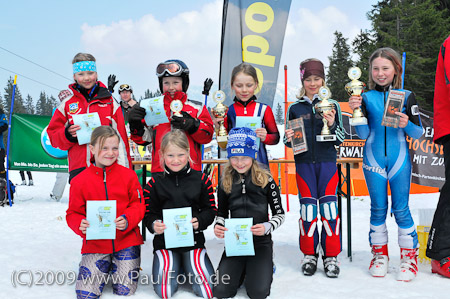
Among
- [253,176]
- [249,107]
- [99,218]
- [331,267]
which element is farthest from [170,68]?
[331,267]

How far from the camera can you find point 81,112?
3.69m

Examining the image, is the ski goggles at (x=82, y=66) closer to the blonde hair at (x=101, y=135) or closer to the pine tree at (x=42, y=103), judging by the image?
the blonde hair at (x=101, y=135)

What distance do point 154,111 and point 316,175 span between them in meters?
1.63

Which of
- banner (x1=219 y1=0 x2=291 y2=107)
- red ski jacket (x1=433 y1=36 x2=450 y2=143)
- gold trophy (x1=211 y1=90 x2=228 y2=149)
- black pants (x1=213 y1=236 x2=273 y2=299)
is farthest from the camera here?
banner (x1=219 y1=0 x2=291 y2=107)

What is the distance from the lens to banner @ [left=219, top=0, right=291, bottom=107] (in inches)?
250

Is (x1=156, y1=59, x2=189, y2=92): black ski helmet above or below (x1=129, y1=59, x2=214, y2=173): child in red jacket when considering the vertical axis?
above

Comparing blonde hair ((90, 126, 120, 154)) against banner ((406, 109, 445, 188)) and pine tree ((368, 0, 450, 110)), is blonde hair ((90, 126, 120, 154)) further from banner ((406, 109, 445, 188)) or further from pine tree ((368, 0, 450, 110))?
pine tree ((368, 0, 450, 110))

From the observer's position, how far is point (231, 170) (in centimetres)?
349

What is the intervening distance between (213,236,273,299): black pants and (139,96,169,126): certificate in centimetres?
136

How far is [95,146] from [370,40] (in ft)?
95.8

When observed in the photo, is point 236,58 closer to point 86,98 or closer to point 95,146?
point 86,98

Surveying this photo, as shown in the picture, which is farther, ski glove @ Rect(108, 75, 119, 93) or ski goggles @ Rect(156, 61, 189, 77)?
ski glove @ Rect(108, 75, 119, 93)

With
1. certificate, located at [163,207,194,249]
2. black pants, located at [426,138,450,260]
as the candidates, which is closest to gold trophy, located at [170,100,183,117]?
certificate, located at [163,207,194,249]

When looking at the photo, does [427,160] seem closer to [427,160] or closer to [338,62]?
[427,160]
